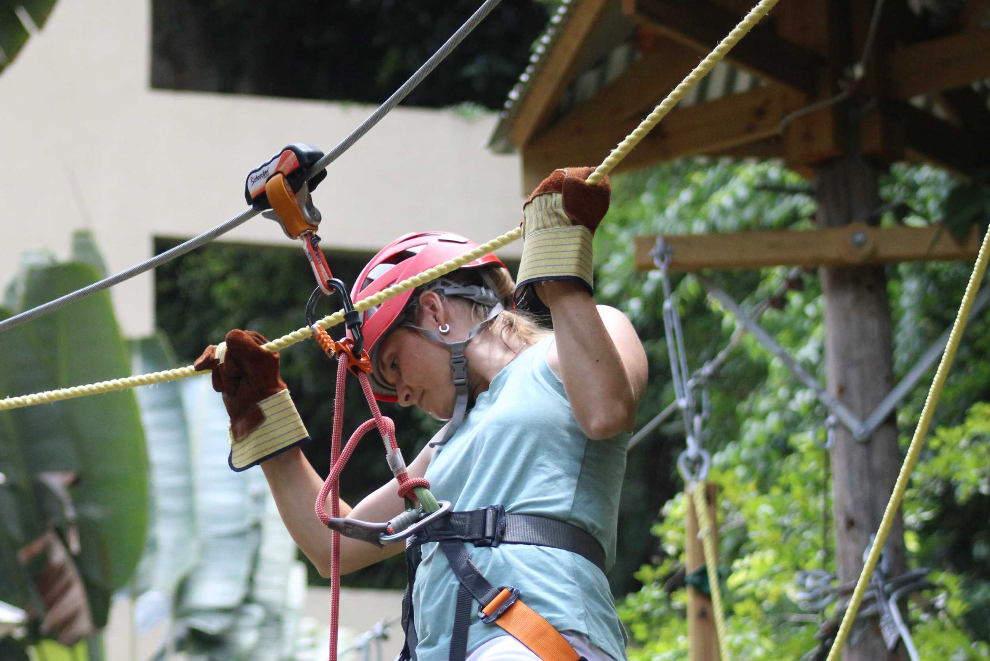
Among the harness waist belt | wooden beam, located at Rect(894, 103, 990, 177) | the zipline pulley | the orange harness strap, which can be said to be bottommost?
the orange harness strap

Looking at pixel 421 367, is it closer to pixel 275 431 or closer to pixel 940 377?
pixel 275 431

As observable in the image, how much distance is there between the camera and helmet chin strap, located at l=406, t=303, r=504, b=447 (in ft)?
6.63

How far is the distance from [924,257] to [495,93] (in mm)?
6329

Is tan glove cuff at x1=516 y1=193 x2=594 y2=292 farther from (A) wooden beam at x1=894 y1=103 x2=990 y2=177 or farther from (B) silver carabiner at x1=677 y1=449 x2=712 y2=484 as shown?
(A) wooden beam at x1=894 y1=103 x2=990 y2=177

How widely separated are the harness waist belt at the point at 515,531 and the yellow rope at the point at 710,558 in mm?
970

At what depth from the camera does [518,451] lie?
180cm

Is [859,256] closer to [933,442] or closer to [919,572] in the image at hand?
[919,572]

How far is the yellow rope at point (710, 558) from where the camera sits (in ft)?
8.70

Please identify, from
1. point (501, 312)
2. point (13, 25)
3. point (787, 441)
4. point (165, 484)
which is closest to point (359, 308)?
point (501, 312)

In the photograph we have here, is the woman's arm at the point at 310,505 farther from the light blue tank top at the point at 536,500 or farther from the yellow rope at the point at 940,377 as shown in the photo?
the yellow rope at the point at 940,377

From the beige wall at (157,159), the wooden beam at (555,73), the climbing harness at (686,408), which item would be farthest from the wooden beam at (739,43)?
the beige wall at (157,159)

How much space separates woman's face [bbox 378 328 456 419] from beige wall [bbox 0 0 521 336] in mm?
5548

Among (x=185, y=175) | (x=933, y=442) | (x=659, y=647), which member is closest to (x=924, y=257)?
(x=933, y=442)

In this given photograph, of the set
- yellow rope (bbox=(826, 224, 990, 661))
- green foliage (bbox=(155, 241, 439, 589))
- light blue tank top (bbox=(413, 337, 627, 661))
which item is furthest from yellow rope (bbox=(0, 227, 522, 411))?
green foliage (bbox=(155, 241, 439, 589))
